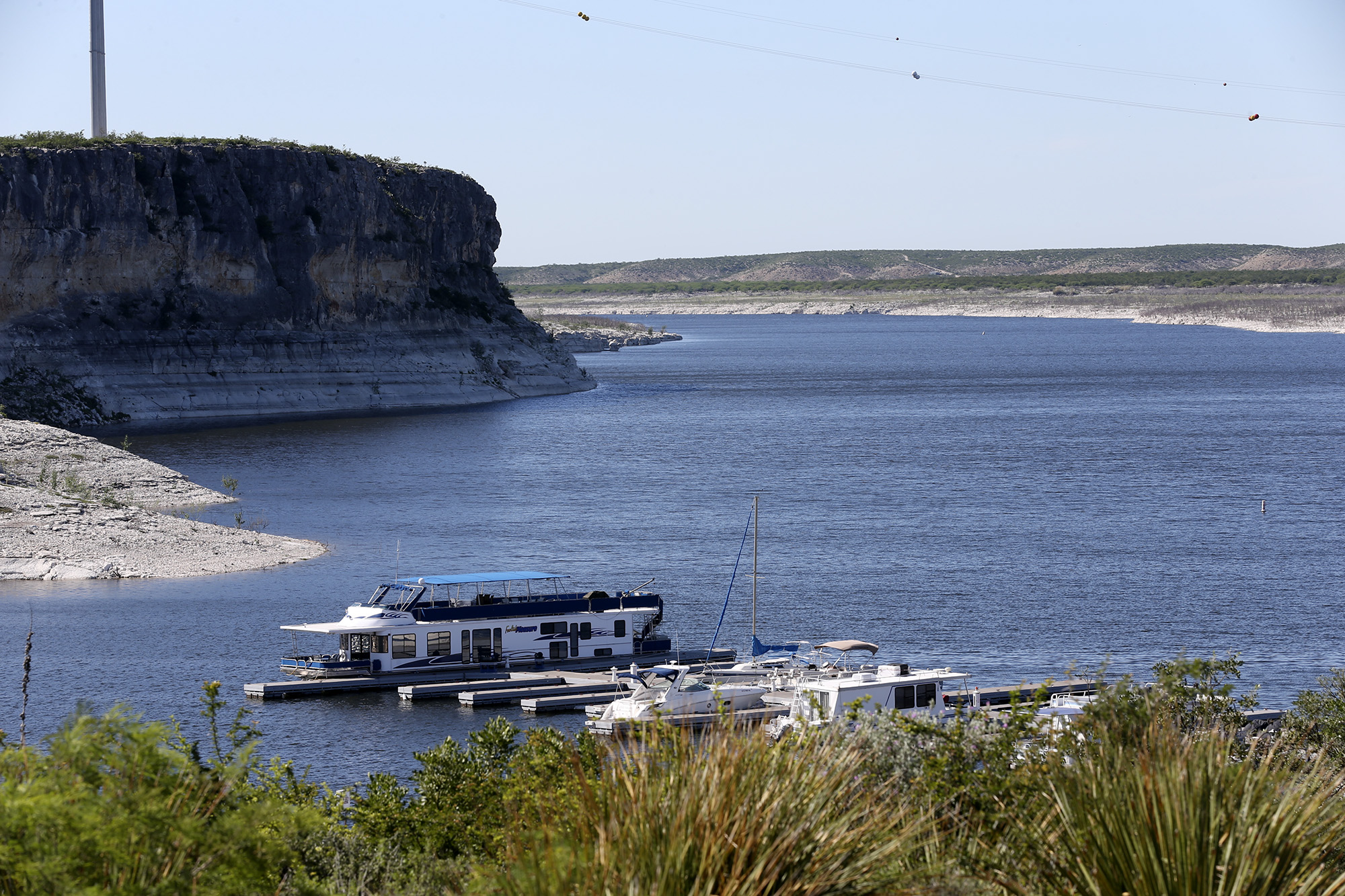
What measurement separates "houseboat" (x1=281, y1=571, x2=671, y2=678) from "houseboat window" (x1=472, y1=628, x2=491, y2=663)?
2cm

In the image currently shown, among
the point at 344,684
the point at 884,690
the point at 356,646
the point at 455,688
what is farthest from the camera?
the point at 356,646

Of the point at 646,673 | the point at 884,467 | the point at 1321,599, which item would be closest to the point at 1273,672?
the point at 1321,599

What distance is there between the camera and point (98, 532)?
5475cm

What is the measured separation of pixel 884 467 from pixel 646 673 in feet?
162

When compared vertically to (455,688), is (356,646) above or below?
Answer: above

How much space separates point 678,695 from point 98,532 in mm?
30011

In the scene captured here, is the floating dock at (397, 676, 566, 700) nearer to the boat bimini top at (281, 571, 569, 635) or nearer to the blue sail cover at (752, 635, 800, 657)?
the boat bimini top at (281, 571, 569, 635)

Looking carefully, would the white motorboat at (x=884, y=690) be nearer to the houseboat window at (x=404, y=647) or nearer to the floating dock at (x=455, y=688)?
the floating dock at (x=455, y=688)

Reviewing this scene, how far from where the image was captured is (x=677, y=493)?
246 ft

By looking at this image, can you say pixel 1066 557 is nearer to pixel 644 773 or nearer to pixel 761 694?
pixel 761 694

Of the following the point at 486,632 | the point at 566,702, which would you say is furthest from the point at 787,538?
the point at 566,702

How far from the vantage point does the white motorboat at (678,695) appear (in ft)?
108

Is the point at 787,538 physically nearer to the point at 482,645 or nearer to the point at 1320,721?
the point at 482,645

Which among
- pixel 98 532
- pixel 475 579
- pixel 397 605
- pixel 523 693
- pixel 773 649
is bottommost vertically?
pixel 523 693
